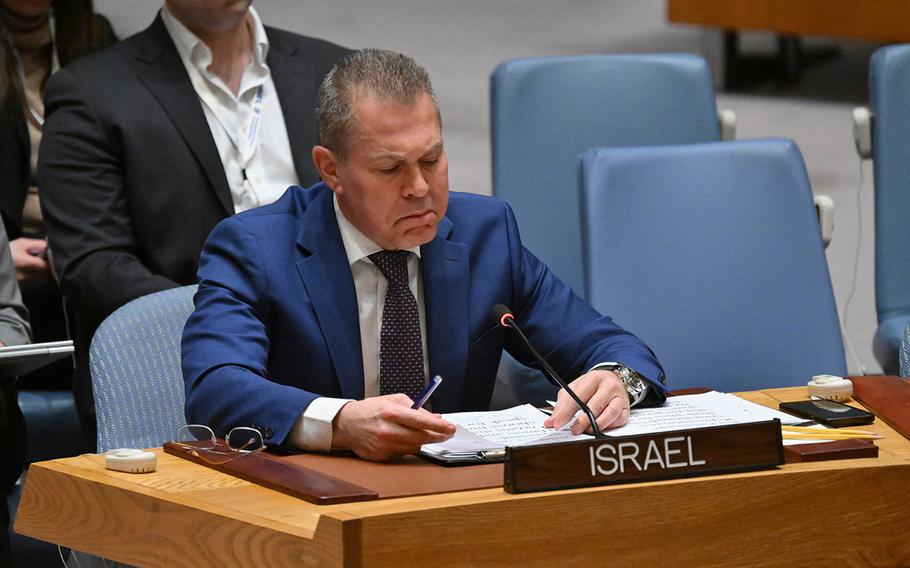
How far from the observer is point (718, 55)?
24.8 feet

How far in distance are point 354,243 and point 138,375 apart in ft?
1.44

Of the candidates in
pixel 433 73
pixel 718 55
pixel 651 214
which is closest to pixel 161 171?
pixel 651 214

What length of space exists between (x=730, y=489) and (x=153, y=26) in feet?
6.36

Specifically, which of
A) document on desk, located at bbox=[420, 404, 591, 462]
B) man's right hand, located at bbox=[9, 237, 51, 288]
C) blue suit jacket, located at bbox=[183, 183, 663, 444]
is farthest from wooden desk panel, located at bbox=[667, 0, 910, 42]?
document on desk, located at bbox=[420, 404, 591, 462]

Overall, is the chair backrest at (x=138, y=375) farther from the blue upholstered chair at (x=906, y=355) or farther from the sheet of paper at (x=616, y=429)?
the blue upholstered chair at (x=906, y=355)

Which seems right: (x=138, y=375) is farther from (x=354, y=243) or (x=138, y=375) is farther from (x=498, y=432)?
(x=498, y=432)

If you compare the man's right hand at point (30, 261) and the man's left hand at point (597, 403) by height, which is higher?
the man's left hand at point (597, 403)

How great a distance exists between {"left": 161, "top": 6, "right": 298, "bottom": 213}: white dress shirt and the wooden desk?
135cm

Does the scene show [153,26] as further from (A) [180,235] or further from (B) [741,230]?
(B) [741,230]

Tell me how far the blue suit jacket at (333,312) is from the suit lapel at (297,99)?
873 mm

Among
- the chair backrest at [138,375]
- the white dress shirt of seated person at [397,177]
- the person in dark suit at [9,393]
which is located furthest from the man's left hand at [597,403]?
the person in dark suit at [9,393]

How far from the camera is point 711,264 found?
3.08 meters

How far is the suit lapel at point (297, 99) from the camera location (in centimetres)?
335

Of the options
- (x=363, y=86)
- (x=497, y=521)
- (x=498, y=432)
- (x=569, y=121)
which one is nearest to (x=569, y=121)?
(x=569, y=121)
